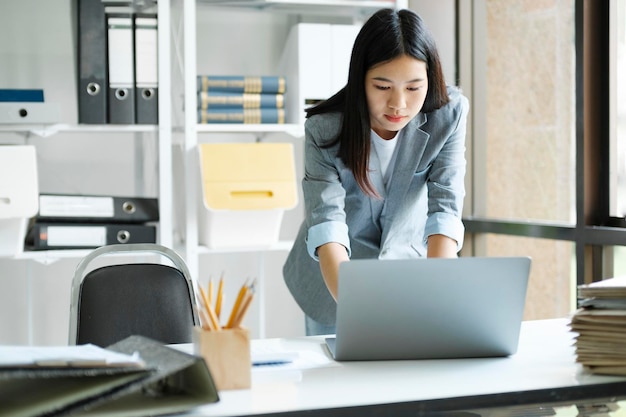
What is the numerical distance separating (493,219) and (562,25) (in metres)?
0.81

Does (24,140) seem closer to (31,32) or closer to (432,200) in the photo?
(31,32)

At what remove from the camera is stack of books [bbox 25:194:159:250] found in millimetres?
2982

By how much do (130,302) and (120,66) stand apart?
131 cm

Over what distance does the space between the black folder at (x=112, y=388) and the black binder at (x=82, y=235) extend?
1.87m

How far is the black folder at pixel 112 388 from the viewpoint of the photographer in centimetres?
Answer: 106

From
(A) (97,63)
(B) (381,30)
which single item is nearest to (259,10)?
(A) (97,63)

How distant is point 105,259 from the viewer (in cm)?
330

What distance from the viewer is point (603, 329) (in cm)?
134

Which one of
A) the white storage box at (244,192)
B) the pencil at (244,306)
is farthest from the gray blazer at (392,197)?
the white storage box at (244,192)

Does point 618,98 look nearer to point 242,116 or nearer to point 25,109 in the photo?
point 242,116

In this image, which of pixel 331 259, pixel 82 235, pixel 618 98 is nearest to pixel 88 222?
pixel 82 235

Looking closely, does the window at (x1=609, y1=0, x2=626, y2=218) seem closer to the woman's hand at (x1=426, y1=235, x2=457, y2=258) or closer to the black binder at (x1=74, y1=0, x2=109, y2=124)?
the woman's hand at (x1=426, y1=235, x2=457, y2=258)

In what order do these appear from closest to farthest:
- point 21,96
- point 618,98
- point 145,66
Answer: point 618,98 < point 21,96 < point 145,66

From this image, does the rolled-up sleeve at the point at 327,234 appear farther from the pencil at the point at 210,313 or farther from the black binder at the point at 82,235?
the black binder at the point at 82,235
